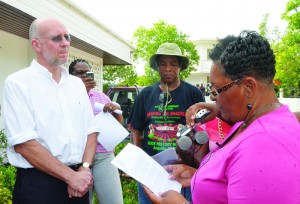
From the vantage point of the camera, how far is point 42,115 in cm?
228

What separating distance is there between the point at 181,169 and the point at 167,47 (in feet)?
5.21

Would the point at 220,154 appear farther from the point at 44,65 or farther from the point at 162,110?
the point at 162,110

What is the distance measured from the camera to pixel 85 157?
2.51 m

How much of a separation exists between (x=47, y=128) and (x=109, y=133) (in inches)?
40.1

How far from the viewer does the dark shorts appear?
2.21m

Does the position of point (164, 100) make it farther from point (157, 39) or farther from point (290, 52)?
point (157, 39)

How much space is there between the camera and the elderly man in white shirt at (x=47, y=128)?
220cm

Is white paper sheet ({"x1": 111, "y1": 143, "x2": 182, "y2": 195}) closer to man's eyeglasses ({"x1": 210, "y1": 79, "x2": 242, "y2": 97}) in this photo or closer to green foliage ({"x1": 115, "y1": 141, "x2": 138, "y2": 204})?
man's eyeglasses ({"x1": 210, "y1": 79, "x2": 242, "y2": 97})

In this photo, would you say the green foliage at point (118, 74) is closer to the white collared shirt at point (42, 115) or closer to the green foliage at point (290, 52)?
the green foliage at point (290, 52)

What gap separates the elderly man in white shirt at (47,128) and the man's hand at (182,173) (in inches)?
24.6

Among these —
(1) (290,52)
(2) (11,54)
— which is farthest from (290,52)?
(2) (11,54)

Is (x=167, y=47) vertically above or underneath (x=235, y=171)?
above

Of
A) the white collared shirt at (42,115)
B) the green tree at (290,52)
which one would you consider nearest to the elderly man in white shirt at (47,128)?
the white collared shirt at (42,115)

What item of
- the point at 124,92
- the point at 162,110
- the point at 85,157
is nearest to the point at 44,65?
the point at 85,157
